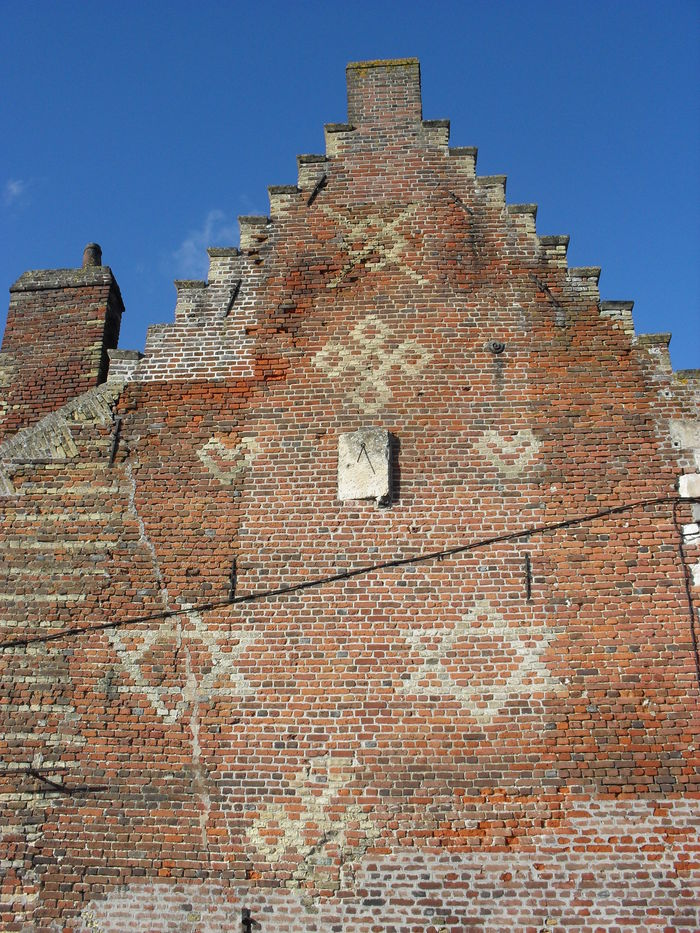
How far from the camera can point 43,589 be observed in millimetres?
7016

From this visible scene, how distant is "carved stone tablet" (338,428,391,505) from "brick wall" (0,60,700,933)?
Result: 0.13 ft

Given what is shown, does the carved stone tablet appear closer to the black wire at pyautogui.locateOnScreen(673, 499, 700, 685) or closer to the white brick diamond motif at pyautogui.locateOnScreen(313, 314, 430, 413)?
the white brick diamond motif at pyautogui.locateOnScreen(313, 314, 430, 413)

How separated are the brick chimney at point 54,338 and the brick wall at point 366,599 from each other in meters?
0.65

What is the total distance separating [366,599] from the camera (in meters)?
6.70

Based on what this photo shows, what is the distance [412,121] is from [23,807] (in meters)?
8.65

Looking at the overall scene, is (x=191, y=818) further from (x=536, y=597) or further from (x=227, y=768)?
(x=536, y=597)

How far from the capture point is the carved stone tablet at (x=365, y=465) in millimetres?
7098

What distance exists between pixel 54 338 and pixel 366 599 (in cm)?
519

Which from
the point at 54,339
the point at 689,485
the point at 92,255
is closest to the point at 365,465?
the point at 689,485

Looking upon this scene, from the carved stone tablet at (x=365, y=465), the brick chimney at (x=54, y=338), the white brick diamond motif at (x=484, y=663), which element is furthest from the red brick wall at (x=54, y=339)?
the white brick diamond motif at (x=484, y=663)

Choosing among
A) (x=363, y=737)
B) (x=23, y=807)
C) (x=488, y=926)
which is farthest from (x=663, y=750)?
(x=23, y=807)

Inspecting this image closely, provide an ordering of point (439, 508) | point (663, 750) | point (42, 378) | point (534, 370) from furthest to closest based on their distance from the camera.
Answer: point (42, 378)
point (534, 370)
point (439, 508)
point (663, 750)

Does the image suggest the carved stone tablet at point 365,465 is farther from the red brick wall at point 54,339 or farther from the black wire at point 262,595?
the red brick wall at point 54,339

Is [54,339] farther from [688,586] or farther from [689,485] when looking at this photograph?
[688,586]
